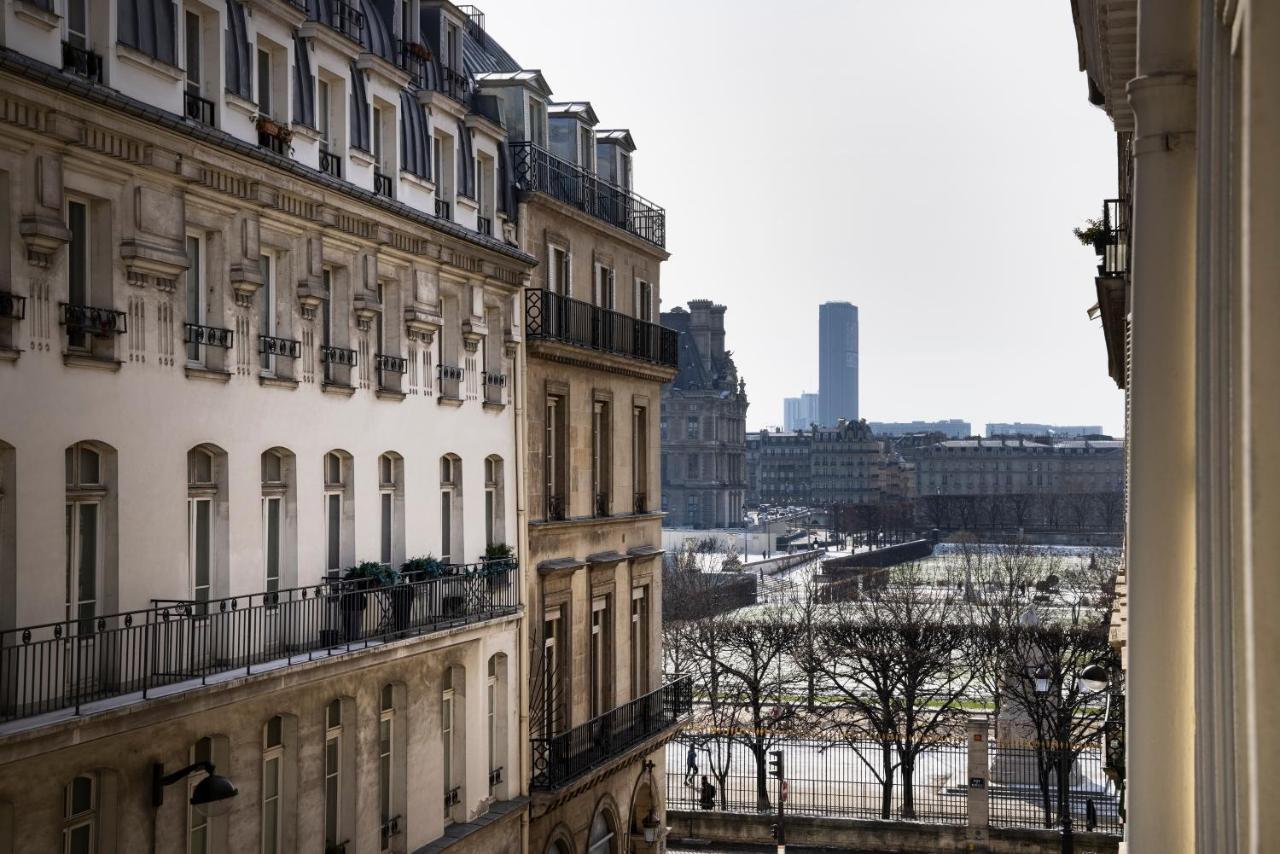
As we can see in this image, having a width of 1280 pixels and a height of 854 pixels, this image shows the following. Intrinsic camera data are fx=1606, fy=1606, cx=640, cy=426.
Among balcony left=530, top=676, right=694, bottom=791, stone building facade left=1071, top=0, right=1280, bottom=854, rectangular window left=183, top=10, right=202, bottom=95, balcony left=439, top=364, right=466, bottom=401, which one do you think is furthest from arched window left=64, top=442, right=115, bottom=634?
balcony left=530, top=676, right=694, bottom=791

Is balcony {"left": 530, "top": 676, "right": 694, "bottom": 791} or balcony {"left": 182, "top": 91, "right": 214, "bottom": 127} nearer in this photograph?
balcony {"left": 182, "top": 91, "right": 214, "bottom": 127}

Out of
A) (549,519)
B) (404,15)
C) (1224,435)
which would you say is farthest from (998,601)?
(1224,435)

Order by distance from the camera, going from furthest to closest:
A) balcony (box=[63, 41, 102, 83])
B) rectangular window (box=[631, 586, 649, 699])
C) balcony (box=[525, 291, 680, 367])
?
rectangular window (box=[631, 586, 649, 699]) → balcony (box=[525, 291, 680, 367]) → balcony (box=[63, 41, 102, 83])

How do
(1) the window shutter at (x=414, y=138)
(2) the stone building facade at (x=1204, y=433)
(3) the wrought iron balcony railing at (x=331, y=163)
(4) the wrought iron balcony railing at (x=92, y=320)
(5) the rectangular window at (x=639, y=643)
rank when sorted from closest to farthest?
1. (2) the stone building facade at (x=1204, y=433)
2. (4) the wrought iron balcony railing at (x=92, y=320)
3. (3) the wrought iron balcony railing at (x=331, y=163)
4. (1) the window shutter at (x=414, y=138)
5. (5) the rectangular window at (x=639, y=643)

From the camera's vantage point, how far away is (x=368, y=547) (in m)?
23.3

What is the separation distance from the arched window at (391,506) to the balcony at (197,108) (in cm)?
671

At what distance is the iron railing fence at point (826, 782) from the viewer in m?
48.2

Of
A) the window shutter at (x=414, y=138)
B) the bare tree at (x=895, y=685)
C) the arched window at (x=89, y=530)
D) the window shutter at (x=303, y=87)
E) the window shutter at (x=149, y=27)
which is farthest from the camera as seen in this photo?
the bare tree at (x=895, y=685)

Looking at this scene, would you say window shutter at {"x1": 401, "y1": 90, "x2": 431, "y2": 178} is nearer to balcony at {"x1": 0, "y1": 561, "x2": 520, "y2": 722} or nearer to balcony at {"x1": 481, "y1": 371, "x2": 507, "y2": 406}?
balcony at {"x1": 481, "y1": 371, "x2": 507, "y2": 406}

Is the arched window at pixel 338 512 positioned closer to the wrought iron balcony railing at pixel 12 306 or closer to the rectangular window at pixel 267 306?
the rectangular window at pixel 267 306

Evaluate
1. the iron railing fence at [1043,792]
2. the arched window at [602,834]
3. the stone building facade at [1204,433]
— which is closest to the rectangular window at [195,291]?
the stone building facade at [1204,433]

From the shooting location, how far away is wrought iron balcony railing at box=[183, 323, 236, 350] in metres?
18.7

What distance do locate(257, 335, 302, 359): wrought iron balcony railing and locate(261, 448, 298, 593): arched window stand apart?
1.26 m

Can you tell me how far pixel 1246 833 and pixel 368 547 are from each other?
1957 centimetres
